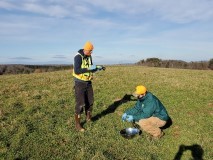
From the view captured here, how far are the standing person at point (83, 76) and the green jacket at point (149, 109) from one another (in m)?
1.80

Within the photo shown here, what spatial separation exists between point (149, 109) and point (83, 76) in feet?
8.57

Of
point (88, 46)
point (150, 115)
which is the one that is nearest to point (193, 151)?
point (150, 115)

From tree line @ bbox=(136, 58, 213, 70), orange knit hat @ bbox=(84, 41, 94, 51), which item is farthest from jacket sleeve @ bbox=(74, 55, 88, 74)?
tree line @ bbox=(136, 58, 213, 70)

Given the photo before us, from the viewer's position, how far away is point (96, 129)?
37.4ft

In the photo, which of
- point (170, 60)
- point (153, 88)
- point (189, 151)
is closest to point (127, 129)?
point (189, 151)

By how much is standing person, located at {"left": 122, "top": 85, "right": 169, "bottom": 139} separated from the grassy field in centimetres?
35

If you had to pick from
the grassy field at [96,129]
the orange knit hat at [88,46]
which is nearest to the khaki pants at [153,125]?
the grassy field at [96,129]

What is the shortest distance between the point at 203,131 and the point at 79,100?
4.86m

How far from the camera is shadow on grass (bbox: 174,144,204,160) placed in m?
9.82

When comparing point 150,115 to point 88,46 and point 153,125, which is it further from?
point 88,46

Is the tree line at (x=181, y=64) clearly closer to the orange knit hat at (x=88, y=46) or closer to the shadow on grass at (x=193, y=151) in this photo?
the orange knit hat at (x=88, y=46)

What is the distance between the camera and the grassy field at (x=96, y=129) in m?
9.52

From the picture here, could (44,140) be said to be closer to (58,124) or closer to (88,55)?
(58,124)

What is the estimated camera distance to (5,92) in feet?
59.6
